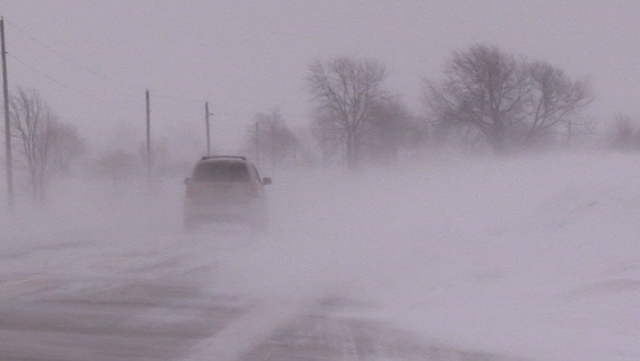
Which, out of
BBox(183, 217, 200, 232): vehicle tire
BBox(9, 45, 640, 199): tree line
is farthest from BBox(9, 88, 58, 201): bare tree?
BBox(183, 217, 200, 232): vehicle tire

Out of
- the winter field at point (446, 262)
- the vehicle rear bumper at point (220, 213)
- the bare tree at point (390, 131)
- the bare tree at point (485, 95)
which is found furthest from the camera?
the bare tree at point (390, 131)

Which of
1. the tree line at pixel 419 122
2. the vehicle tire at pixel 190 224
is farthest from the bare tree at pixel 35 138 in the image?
the vehicle tire at pixel 190 224

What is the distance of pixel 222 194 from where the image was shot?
21.0 meters

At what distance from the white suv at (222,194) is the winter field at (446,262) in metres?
0.51

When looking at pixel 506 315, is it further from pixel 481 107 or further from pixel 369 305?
pixel 481 107

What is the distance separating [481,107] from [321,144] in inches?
866

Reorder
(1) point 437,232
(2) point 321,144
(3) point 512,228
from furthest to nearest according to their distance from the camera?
(2) point 321,144
(1) point 437,232
(3) point 512,228

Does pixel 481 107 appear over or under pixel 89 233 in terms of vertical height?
over

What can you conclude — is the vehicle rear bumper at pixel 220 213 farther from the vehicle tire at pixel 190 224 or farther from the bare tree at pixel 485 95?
the bare tree at pixel 485 95

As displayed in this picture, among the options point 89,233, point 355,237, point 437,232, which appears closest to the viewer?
point 437,232

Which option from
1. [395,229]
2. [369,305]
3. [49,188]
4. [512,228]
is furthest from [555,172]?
[49,188]

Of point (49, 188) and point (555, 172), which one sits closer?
point (555, 172)

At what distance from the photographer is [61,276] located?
1302 cm

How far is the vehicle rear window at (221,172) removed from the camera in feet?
69.6
